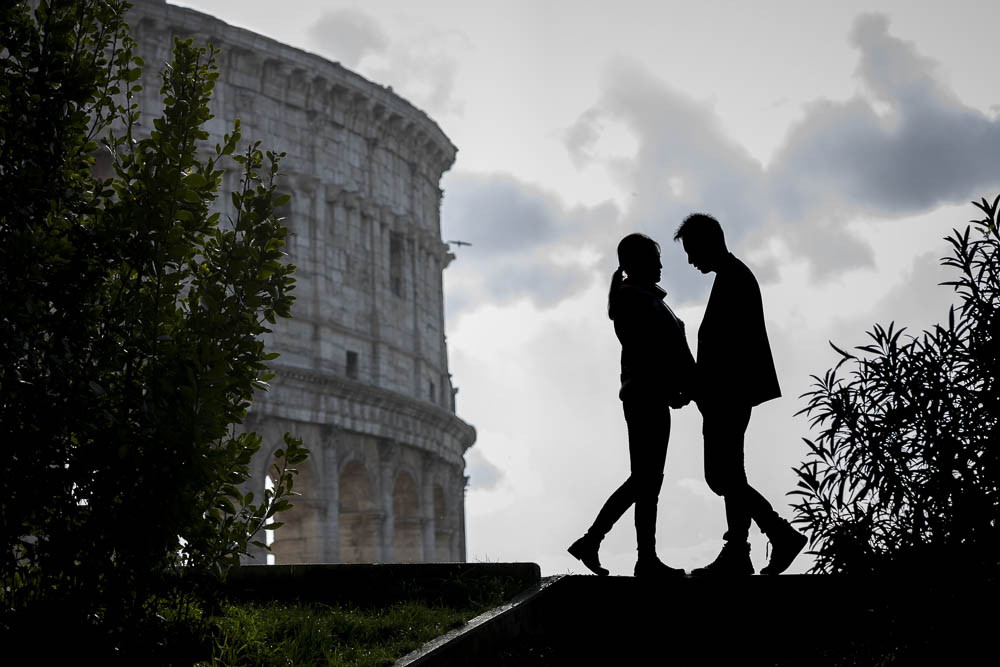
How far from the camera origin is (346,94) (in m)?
41.3

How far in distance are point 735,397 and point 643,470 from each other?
2.27ft

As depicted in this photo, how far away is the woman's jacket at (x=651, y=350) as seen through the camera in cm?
761

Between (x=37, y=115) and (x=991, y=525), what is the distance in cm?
530

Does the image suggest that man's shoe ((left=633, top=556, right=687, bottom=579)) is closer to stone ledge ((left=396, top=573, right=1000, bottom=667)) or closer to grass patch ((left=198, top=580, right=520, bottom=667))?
stone ledge ((left=396, top=573, right=1000, bottom=667))

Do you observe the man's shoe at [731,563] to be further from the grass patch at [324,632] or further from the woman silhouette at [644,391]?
the grass patch at [324,632]

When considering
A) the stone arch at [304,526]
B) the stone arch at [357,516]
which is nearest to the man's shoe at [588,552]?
the stone arch at [304,526]

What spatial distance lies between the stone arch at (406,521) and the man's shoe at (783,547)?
35.4 metres

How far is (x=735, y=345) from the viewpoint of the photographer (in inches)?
293

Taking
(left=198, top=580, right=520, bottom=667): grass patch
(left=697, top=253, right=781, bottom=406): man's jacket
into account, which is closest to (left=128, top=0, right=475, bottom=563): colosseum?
(left=198, top=580, right=520, bottom=667): grass patch

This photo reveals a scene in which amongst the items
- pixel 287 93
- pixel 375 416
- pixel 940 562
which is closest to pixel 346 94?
pixel 287 93

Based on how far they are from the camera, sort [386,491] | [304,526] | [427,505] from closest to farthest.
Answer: [304,526]
[386,491]
[427,505]

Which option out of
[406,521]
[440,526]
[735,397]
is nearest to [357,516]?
[406,521]

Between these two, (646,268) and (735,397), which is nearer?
(735,397)

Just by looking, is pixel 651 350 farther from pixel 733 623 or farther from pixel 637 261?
pixel 733 623
